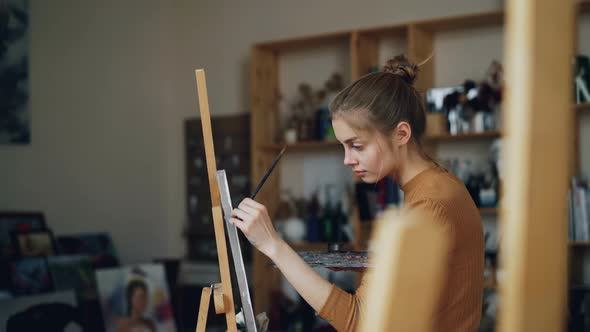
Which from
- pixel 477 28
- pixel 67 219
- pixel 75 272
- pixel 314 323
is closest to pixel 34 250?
pixel 75 272

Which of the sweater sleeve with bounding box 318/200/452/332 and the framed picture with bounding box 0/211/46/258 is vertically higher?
the sweater sleeve with bounding box 318/200/452/332

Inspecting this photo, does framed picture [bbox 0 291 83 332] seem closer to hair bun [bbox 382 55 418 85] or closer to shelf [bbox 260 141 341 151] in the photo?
shelf [bbox 260 141 341 151]

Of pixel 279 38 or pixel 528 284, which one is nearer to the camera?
pixel 528 284

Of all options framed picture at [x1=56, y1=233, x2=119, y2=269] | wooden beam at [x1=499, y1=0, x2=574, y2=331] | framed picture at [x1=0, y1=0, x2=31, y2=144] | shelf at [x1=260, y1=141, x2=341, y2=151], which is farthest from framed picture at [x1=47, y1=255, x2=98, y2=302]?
wooden beam at [x1=499, y1=0, x2=574, y2=331]

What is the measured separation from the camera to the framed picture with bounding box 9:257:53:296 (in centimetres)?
388

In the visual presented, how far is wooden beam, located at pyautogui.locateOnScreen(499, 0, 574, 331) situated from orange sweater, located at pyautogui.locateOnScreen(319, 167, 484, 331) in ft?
3.25

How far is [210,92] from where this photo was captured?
5523mm

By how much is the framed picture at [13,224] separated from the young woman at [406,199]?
9.36 ft

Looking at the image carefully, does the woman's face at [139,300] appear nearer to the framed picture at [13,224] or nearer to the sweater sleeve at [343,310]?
the framed picture at [13,224]

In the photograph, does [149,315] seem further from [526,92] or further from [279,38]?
[526,92]

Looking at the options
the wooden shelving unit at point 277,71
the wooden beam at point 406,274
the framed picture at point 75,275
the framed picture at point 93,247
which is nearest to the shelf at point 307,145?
the wooden shelving unit at point 277,71

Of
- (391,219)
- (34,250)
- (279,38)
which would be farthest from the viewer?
(279,38)

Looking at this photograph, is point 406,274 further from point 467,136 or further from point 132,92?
point 132,92

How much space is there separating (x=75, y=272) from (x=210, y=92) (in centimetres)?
189
